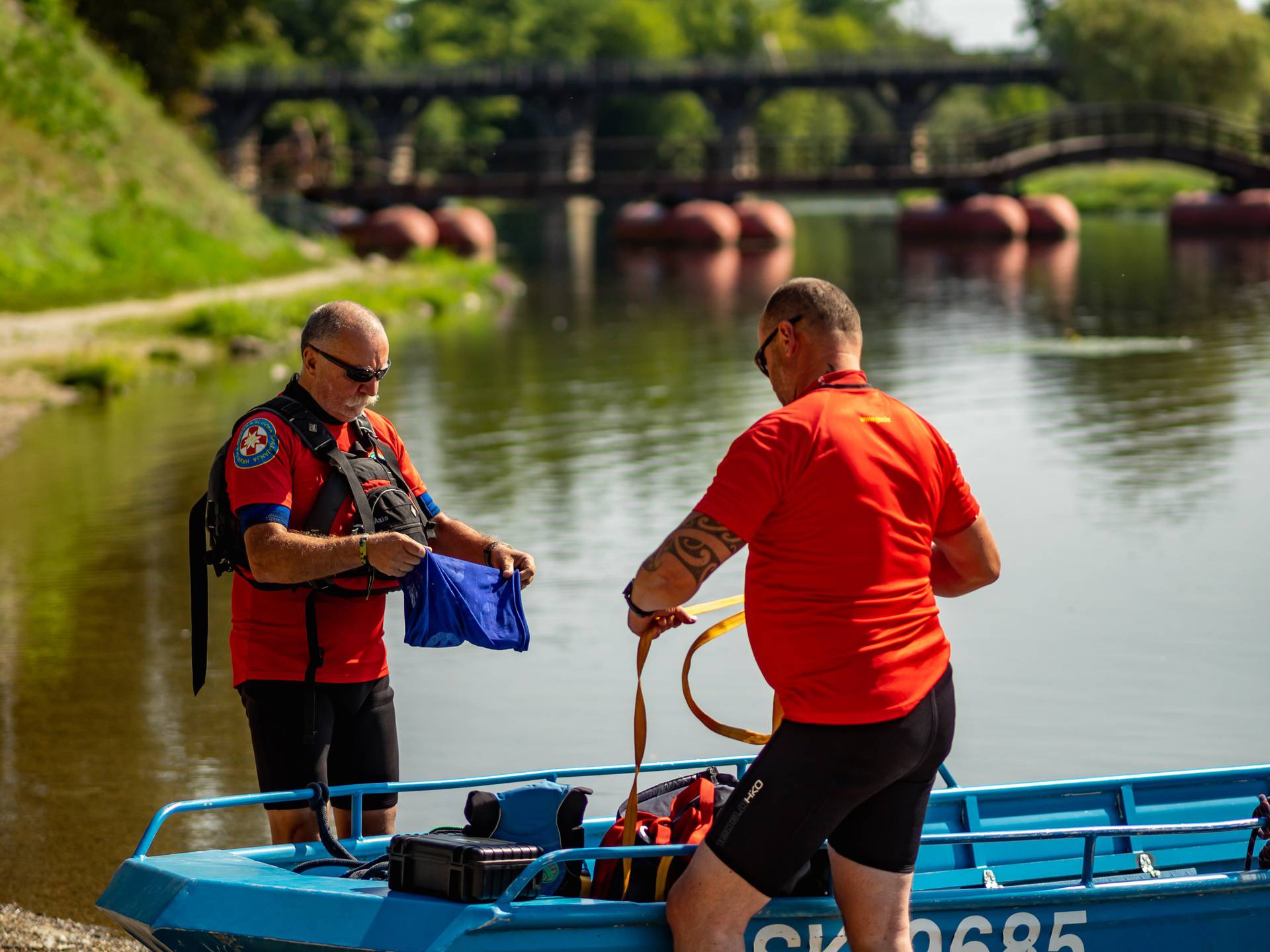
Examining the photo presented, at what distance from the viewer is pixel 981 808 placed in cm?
588

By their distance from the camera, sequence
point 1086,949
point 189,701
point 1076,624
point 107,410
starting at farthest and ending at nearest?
point 107,410
point 1076,624
point 189,701
point 1086,949

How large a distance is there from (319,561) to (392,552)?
0.63ft

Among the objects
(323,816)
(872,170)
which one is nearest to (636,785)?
(323,816)

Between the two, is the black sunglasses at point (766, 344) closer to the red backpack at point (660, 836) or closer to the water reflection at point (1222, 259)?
the red backpack at point (660, 836)

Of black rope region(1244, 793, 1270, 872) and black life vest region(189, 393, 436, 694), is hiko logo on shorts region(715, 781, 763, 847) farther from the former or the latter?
black rope region(1244, 793, 1270, 872)

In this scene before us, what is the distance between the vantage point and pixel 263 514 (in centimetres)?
486

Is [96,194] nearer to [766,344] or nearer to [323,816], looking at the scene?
[323,816]

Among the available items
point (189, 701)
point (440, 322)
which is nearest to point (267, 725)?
point (189, 701)

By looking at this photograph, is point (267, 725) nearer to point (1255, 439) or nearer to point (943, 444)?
point (943, 444)

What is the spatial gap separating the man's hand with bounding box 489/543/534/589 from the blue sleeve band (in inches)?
27.2

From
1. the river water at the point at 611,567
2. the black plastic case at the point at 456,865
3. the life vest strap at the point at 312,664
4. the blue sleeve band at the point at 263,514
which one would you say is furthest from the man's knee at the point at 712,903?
the river water at the point at 611,567

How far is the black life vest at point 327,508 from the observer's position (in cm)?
499

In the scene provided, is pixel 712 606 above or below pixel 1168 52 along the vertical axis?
below

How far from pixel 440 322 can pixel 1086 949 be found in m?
27.1
